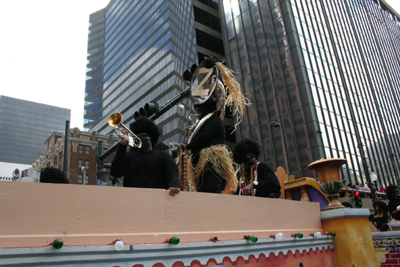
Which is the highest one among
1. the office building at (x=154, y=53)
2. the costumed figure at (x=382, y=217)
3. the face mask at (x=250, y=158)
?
the office building at (x=154, y=53)

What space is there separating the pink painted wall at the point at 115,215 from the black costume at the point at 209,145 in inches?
23.3

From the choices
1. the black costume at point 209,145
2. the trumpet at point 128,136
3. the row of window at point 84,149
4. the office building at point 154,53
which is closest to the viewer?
the trumpet at point 128,136

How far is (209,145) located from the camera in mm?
4152

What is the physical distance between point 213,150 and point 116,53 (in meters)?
72.8

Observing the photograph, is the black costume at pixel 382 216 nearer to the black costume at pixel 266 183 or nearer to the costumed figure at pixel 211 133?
the black costume at pixel 266 183

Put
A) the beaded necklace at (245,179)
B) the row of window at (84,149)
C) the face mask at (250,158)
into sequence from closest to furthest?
1. the beaded necklace at (245,179)
2. the face mask at (250,158)
3. the row of window at (84,149)

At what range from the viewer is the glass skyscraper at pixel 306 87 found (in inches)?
1117

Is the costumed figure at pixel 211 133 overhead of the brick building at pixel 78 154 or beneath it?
beneath

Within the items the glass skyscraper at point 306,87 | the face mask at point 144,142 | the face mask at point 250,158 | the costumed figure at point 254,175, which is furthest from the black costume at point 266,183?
the glass skyscraper at point 306,87

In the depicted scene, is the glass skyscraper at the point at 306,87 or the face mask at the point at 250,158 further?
the glass skyscraper at the point at 306,87

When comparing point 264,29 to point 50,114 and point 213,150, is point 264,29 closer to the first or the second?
point 213,150

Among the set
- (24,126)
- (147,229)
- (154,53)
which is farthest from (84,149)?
(24,126)

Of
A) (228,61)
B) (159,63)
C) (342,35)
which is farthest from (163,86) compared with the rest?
(342,35)

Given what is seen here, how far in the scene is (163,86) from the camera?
4978 centimetres
